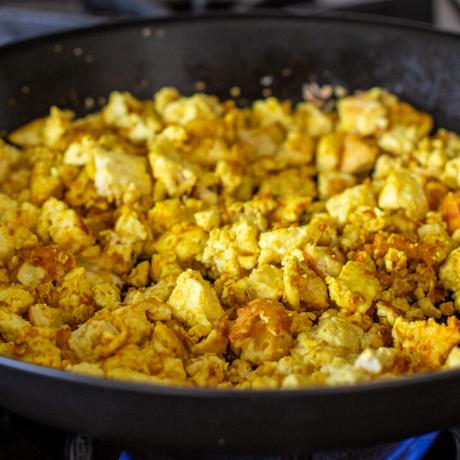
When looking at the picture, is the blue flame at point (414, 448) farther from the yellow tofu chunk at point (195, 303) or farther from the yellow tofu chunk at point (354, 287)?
the yellow tofu chunk at point (195, 303)

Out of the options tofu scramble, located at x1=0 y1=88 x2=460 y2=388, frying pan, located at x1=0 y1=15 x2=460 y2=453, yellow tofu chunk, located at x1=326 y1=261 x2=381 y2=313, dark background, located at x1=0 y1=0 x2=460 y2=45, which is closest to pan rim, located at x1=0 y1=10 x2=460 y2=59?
frying pan, located at x1=0 y1=15 x2=460 y2=453

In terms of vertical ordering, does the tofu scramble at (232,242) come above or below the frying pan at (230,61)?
below

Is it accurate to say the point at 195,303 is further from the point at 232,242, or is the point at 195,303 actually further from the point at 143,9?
the point at 143,9

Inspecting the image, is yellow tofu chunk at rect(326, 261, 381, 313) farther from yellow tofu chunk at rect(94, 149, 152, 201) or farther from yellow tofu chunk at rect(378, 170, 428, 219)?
yellow tofu chunk at rect(94, 149, 152, 201)

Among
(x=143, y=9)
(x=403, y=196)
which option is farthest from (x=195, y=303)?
(x=143, y=9)

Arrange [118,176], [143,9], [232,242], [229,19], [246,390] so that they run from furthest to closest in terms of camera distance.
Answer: [143,9], [229,19], [118,176], [232,242], [246,390]

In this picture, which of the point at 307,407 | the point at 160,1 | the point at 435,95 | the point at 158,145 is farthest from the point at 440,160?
the point at 160,1

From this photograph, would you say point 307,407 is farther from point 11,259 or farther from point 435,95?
point 435,95

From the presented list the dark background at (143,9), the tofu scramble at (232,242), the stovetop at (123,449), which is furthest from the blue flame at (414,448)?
the dark background at (143,9)
